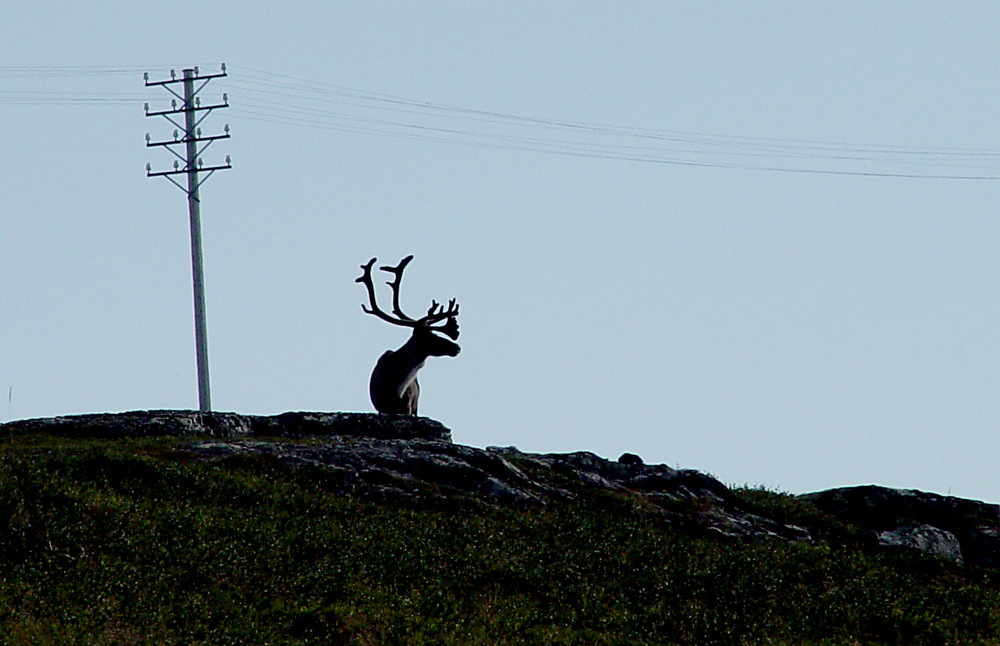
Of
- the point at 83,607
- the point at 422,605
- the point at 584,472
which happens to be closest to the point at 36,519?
the point at 83,607

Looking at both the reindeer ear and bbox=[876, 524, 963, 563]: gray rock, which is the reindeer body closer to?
the reindeer ear

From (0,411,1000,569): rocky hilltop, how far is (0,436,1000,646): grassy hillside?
564mm

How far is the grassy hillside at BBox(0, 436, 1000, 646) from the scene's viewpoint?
77.5 ft

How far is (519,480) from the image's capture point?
3241 centimetres

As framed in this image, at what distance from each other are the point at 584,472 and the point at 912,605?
8.11m

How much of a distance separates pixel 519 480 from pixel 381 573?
268 inches

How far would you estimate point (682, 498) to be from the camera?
33.2 m

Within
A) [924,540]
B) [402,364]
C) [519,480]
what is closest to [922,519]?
[924,540]

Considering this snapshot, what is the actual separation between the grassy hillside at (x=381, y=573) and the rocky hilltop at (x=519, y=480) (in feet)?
1.85

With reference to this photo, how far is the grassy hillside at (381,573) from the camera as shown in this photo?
77.5 feet

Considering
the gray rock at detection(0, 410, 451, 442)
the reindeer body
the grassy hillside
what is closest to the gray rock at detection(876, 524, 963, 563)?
the grassy hillside

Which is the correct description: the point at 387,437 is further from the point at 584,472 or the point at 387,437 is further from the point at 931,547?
the point at 931,547

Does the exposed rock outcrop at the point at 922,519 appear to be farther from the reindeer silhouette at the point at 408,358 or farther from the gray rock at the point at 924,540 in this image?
the reindeer silhouette at the point at 408,358

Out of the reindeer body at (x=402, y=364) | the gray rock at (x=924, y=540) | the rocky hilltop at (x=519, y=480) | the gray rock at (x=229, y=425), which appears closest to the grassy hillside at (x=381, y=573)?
the rocky hilltop at (x=519, y=480)
